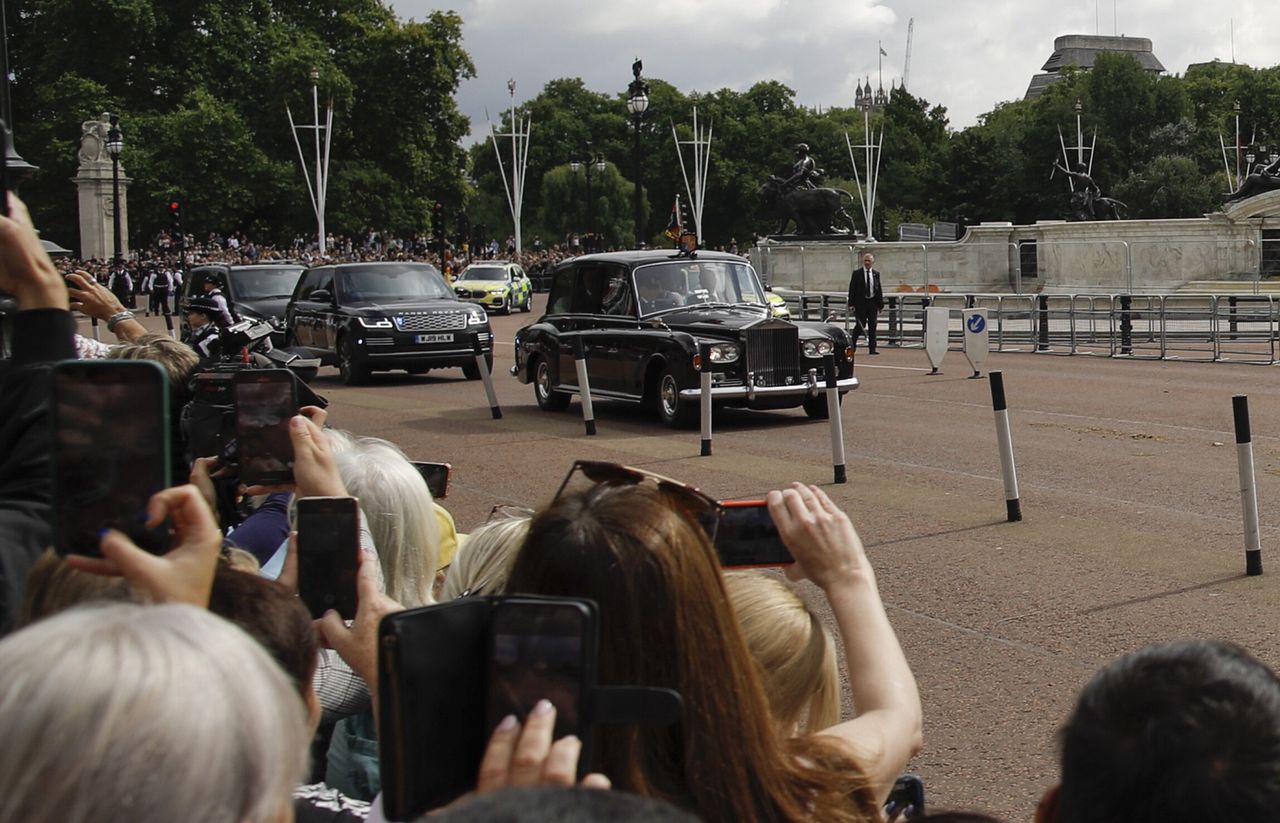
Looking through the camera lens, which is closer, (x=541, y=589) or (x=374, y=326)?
(x=541, y=589)

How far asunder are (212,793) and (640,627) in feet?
2.73

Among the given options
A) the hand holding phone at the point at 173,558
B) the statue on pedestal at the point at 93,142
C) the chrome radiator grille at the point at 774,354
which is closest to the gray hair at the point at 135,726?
the hand holding phone at the point at 173,558

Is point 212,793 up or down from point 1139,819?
up

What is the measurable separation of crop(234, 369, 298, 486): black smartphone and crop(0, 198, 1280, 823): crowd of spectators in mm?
55

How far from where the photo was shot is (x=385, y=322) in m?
24.0

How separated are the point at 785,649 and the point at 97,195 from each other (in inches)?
2670

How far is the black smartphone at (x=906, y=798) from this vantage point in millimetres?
3207

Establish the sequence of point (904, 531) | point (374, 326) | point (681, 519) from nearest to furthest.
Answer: point (681, 519)
point (904, 531)
point (374, 326)

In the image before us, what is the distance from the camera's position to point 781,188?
5703 cm

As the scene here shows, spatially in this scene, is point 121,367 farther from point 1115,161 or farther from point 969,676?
point 1115,161

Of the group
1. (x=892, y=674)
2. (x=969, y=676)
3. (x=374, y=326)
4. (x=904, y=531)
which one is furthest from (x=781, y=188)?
(x=892, y=674)

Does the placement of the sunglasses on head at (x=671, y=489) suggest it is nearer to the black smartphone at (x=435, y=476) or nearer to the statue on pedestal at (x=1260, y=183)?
the black smartphone at (x=435, y=476)

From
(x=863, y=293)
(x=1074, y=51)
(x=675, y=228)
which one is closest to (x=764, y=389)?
(x=863, y=293)

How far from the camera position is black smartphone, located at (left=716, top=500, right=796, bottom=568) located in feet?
9.47
